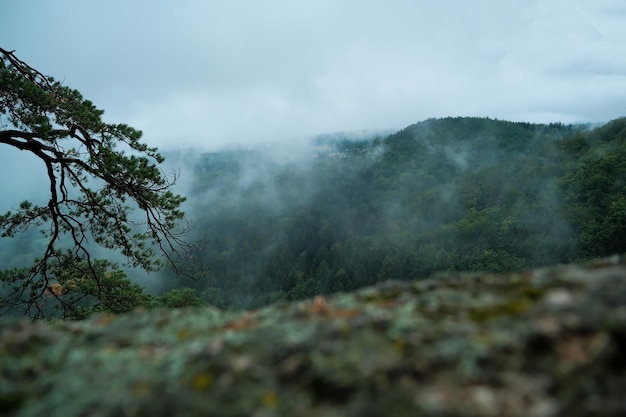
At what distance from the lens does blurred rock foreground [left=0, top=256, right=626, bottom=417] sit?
2.91m

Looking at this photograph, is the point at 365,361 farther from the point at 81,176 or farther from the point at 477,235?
the point at 477,235

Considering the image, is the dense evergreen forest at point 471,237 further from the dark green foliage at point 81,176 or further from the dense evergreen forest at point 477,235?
the dark green foliage at point 81,176

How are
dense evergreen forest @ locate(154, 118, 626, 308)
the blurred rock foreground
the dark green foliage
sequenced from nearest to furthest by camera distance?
the blurred rock foreground < the dark green foliage < dense evergreen forest @ locate(154, 118, 626, 308)

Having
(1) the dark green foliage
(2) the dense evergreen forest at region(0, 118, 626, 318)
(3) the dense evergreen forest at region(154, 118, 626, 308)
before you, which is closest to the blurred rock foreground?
(1) the dark green foliage

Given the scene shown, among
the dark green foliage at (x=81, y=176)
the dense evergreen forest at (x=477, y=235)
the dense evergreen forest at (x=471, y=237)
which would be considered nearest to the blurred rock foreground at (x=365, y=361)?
the dark green foliage at (x=81, y=176)

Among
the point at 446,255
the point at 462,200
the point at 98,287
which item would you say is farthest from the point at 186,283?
the point at 98,287

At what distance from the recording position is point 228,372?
136 inches

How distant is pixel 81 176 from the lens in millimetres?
13016

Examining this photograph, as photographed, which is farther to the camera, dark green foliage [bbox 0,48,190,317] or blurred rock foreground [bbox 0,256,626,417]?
dark green foliage [bbox 0,48,190,317]

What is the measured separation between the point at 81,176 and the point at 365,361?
12.8 meters

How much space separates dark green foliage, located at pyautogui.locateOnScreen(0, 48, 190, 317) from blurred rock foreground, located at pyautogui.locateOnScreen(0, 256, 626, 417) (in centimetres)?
842

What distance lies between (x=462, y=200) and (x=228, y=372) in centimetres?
19238

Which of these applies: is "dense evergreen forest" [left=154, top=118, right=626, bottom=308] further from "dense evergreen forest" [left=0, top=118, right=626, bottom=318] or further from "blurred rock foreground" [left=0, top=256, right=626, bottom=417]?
"blurred rock foreground" [left=0, top=256, right=626, bottom=417]

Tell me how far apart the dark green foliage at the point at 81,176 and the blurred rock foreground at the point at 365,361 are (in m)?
8.42
